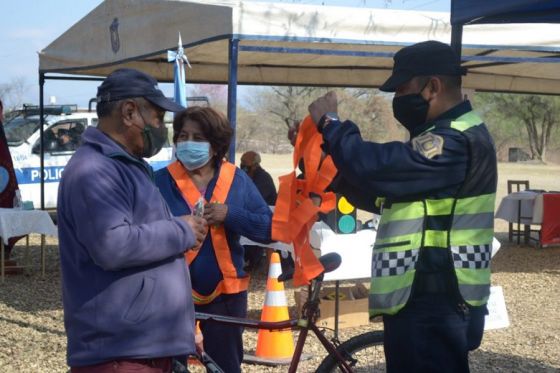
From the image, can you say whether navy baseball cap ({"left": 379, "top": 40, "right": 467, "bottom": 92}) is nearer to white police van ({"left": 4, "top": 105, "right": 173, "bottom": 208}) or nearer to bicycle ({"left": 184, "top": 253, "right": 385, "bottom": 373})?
bicycle ({"left": 184, "top": 253, "right": 385, "bottom": 373})

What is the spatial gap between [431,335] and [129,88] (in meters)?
1.32

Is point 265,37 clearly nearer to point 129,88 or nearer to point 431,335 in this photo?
point 129,88

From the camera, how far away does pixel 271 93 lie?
7162cm

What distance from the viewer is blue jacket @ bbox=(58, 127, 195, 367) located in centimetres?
252

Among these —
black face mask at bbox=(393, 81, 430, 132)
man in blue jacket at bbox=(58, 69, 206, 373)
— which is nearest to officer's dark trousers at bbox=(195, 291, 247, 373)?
man in blue jacket at bbox=(58, 69, 206, 373)

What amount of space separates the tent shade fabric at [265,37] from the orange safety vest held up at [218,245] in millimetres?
2772

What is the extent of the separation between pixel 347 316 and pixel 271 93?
214 feet

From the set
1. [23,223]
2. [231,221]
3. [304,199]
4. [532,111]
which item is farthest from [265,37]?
[532,111]

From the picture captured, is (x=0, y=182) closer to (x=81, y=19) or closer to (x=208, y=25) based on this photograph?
(x=81, y=19)

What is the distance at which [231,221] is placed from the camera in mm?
3834

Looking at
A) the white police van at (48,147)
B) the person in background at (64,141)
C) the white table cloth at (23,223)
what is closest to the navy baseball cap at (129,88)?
the white table cloth at (23,223)

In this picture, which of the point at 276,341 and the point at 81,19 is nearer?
the point at 276,341

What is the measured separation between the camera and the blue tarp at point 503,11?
430cm

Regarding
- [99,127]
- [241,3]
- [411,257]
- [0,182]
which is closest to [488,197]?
[411,257]
